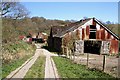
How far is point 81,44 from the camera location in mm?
38844

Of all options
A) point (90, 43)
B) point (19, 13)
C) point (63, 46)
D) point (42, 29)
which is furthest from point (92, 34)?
point (42, 29)

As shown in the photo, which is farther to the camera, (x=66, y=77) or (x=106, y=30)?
(x=106, y=30)

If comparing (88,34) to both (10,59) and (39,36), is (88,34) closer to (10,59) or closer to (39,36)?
(10,59)

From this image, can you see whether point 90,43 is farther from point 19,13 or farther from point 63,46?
point 19,13

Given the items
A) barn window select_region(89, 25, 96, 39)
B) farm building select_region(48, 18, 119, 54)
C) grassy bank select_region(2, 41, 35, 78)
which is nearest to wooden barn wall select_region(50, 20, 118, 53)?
farm building select_region(48, 18, 119, 54)

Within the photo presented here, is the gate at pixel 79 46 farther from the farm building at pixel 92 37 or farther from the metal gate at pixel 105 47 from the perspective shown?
the metal gate at pixel 105 47

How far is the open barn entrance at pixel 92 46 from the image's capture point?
131ft

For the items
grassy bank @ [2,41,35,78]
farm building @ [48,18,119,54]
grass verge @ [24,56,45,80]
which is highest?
farm building @ [48,18,119,54]

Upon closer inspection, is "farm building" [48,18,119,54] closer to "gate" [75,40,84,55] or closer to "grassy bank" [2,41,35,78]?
"gate" [75,40,84,55]

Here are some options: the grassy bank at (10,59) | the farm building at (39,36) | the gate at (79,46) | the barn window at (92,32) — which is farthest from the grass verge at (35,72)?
the farm building at (39,36)

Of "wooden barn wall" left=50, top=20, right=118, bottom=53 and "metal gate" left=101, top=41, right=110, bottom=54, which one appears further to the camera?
"metal gate" left=101, top=41, right=110, bottom=54

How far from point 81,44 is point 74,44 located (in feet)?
4.33

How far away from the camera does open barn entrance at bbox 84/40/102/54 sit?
39.9 m

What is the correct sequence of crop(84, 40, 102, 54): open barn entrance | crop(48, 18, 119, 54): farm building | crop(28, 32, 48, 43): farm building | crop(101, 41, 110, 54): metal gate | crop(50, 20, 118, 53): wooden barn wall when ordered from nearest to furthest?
1. crop(50, 20, 118, 53): wooden barn wall
2. crop(48, 18, 119, 54): farm building
3. crop(101, 41, 110, 54): metal gate
4. crop(84, 40, 102, 54): open barn entrance
5. crop(28, 32, 48, 43): farm building
